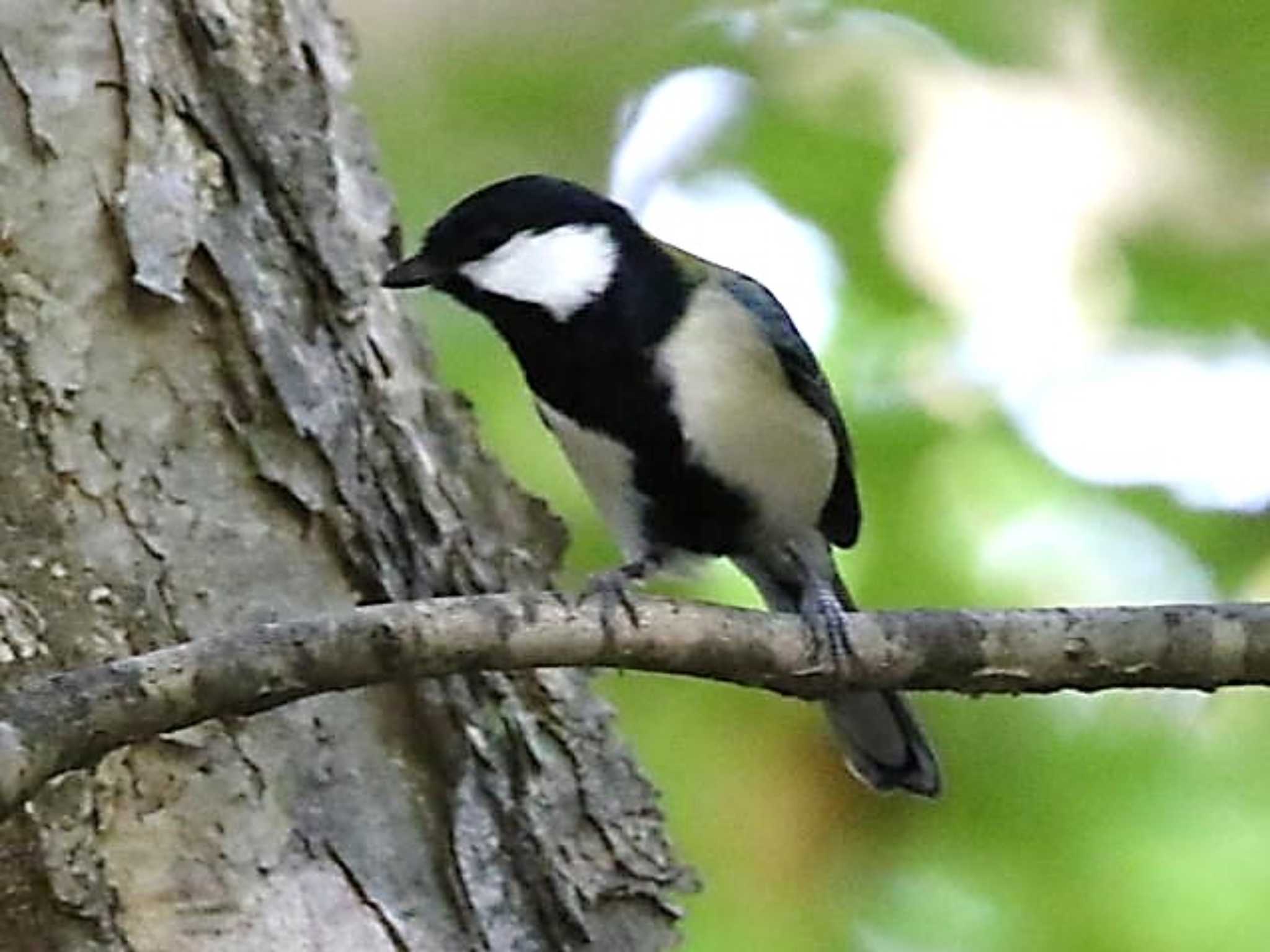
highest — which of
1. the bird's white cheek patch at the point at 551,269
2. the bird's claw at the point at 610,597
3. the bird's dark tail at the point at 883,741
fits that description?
the bird's white cheek patch at the point at 551,269

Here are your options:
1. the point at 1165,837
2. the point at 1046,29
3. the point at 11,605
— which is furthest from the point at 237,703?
the point at 1046,29

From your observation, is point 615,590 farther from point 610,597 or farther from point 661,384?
point 661,384

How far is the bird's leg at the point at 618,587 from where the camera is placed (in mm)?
1195

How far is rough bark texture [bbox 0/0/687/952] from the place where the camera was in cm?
145

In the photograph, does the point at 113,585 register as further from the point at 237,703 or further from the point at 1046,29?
the point at 1046,29

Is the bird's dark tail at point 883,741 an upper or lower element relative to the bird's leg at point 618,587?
upper

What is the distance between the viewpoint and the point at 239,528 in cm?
156

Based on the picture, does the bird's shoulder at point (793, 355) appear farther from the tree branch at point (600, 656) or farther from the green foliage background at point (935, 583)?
the tree branch at point (600, 656)

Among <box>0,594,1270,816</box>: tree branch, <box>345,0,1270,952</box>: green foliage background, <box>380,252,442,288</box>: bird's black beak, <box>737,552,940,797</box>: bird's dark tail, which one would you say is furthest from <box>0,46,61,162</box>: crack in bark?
<box>737,552,940,797</box>: bird's dark tail

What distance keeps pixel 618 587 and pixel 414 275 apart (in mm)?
393

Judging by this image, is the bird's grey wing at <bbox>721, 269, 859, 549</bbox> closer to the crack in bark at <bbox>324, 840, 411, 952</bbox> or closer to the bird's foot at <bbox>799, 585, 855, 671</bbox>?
the bird's foot at <bbox>799, 585, 855, 671</bbox>

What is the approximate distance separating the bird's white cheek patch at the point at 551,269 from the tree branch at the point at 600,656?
1.81 ft

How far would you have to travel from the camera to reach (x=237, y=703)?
1123mm

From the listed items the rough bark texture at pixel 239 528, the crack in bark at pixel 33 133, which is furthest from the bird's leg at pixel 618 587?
the crack in bark at pixel 33 133
